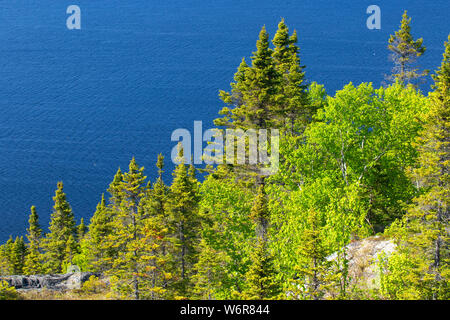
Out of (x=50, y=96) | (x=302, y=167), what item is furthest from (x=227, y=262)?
(x=50, y=96)

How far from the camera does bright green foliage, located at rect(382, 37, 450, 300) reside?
76.6 ft

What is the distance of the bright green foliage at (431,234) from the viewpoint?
23.3 metres

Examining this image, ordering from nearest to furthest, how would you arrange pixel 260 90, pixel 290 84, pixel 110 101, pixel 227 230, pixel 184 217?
pixel 227 230
pixel 260 90
pixel 184 217
pixel 290 84
pixel 110 101

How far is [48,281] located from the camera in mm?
38344

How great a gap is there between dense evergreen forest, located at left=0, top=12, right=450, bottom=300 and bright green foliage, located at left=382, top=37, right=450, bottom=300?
6 cm

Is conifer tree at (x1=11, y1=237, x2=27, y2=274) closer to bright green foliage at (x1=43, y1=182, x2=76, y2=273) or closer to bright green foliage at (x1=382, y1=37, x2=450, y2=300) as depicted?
bright green foliage at (x1=43, y1=182, x2=76, y2=273)

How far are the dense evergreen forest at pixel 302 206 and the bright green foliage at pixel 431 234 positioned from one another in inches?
2.3

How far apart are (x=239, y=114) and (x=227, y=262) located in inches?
555

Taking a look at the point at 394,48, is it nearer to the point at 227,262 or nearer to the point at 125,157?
the point at 227,262

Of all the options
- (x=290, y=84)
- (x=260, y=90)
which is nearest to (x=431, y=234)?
(x=260, y=90)

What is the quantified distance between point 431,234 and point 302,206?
9524 millimetres

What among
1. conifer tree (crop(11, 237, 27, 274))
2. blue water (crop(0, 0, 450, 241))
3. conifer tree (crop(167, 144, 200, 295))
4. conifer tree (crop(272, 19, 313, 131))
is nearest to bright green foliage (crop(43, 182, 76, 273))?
conifer tree (crop(11, 237, 27, 274))
